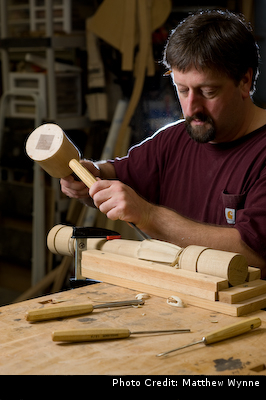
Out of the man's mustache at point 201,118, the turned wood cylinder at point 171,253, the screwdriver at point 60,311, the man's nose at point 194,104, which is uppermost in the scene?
the man's nose at point 194,104

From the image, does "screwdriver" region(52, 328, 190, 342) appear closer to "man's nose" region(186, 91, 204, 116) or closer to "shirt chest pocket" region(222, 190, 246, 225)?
"shirt chest pocket" region(222, 190, 246, 225)

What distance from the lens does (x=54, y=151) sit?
164 centimetres

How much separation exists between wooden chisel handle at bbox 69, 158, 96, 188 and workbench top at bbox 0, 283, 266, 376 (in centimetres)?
40

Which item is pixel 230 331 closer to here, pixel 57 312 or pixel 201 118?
pixel 57 312

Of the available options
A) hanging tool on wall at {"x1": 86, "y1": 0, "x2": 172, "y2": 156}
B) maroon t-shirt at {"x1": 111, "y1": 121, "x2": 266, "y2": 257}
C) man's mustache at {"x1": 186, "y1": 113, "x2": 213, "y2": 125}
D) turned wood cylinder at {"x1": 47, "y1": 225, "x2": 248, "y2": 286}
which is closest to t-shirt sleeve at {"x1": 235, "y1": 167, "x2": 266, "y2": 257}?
maroon t-shirt at {"x1": 111, "y1": 121, "x2": 266, "y2": 257}

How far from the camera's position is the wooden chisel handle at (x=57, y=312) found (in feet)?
3.95

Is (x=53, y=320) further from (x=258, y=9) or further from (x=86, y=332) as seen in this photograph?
(x=258, y=9)

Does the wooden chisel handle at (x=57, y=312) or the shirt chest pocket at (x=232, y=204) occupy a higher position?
the shirt chest pocket at (x=232, y=204)

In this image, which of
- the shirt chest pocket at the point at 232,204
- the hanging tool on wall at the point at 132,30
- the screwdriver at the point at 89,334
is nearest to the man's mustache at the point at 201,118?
the shirt chest pocket at the point at 232,204

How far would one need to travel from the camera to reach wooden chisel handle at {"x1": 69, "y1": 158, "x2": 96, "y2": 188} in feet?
5.22

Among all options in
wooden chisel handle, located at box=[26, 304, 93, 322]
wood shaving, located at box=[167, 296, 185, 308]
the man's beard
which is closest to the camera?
wooden chisel handle, located at box=[26, 304, 93, 322]

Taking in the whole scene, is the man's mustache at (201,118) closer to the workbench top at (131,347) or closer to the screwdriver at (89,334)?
the workbench top at (131,347)

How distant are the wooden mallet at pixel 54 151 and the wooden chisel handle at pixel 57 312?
0.49 m
